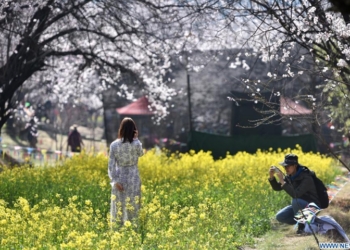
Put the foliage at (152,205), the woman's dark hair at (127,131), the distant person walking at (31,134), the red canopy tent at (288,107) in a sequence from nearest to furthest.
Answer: the foliage at (152,205) < the red canopy tent at (288,107) < the woman's dark hair at (127,131) < the distant person walking at (31,134)

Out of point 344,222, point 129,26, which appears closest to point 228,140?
point 129,26

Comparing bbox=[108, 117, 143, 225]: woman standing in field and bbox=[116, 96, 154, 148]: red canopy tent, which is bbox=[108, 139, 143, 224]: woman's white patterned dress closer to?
bbox=[108, 117, 143, 225]: woman standing in field

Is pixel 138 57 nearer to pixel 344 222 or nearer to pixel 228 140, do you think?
pixel 228 140

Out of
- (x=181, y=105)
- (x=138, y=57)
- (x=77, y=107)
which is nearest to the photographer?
(x=138, y=57)

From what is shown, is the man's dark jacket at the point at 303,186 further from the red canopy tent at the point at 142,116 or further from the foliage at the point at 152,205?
the red canopy tent at the point at 142,116

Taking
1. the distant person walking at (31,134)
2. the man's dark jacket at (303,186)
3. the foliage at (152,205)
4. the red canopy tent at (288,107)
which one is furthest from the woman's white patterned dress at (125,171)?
the distant person walking at (31,134)

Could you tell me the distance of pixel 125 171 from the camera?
10.7 metres

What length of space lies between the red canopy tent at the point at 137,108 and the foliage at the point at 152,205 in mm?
12947

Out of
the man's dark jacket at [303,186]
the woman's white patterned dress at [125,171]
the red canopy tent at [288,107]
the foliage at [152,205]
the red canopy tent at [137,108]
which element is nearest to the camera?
the foliage at [152,205]

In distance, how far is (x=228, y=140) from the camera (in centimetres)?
2612

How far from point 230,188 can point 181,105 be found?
20.2 m

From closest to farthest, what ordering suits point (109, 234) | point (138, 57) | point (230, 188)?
point (109, 234), point (230, 188), point (138, 57)

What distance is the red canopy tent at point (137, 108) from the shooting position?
1302 inches

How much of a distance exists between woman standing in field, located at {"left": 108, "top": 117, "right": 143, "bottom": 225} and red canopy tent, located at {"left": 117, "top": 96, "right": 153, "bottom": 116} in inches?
866
